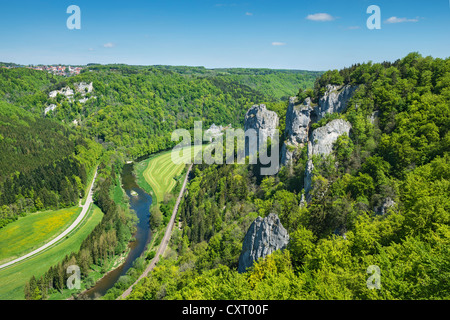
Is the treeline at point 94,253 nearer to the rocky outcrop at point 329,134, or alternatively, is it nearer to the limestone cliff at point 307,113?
the limestone cliff at point 307,113

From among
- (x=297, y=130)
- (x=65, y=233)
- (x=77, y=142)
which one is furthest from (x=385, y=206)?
(x=77, y=142)

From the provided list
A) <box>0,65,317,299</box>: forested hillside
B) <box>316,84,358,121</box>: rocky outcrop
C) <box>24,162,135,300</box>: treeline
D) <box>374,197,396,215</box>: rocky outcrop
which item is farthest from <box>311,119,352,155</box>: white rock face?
<box>24,162,135,300</box>: treeline

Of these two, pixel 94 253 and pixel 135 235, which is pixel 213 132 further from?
pixel 94 253

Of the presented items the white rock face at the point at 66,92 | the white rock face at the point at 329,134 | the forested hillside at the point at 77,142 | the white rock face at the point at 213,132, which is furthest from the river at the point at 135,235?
the white rock face at the point at 66,92

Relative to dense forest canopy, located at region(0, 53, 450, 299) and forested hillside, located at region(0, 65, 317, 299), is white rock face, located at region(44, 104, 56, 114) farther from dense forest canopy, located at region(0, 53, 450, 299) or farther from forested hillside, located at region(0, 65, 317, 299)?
dense forest canopy, located at region(0, 53, 450, 299)

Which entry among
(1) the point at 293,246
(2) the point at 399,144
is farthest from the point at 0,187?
(2) the point at 399,144

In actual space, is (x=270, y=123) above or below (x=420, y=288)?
above
